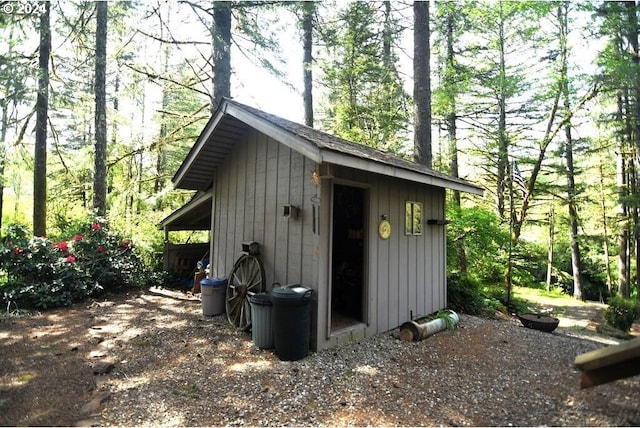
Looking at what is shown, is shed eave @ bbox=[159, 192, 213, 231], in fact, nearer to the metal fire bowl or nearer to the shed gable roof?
the shed gable roof

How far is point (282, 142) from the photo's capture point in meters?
4.11

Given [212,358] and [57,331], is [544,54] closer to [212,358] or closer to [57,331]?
[212,358]

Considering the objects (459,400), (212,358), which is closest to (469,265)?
(459,400)

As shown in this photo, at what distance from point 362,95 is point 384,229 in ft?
24.0

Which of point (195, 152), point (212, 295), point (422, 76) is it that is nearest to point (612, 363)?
point (212, 295)

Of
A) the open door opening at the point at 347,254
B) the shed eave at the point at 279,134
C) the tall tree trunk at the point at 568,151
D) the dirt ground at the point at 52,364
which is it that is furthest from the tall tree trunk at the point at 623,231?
the dirt ground at the point at 52,364

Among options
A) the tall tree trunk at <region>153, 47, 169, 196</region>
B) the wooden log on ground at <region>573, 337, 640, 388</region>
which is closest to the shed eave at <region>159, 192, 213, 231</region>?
the tall tree trunk at <region>153, 47, 169, 196</region>

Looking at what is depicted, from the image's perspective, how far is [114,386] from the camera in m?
3.23

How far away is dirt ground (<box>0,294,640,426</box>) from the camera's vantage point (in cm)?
277

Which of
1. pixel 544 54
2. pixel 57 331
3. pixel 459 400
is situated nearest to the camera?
pixel 459 400

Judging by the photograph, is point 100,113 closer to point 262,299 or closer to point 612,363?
point 262,299

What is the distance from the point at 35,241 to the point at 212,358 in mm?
5082

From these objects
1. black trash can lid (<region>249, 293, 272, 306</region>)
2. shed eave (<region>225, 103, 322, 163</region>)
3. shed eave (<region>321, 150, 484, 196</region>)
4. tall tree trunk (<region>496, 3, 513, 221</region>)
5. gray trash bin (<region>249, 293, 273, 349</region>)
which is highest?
tall tree trunk (<region>496, 3, 513, 221</region>)

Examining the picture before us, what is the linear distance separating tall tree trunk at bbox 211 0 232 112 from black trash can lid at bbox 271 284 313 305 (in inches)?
228
